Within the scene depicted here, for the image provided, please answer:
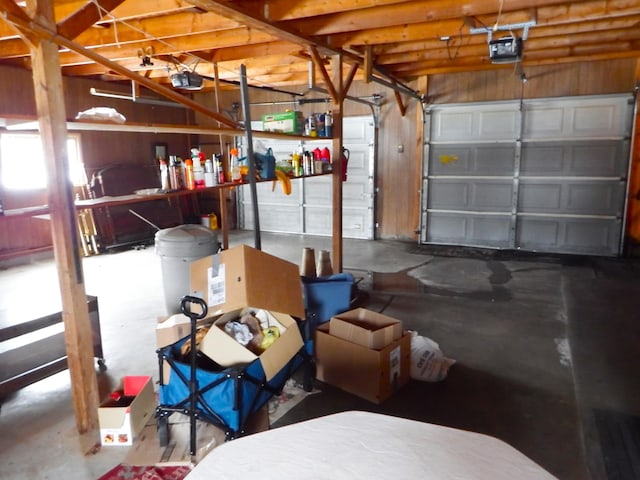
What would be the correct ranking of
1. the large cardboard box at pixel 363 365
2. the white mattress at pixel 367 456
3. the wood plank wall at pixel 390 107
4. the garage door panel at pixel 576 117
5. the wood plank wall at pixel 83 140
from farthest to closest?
the wood plank wall at pixel 83 140 → the wood plank wall at pixel 390 107 → the garage door panel at pixel 576 117 → the large cardboard box at pixel 363 365 → the white mattress at pixel 367 456

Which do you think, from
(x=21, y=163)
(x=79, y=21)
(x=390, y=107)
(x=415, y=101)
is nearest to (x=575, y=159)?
(x=415, y=101)

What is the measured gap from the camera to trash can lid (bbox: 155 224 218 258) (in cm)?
356

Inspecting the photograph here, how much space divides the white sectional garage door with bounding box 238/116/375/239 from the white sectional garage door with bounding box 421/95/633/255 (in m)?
1.09

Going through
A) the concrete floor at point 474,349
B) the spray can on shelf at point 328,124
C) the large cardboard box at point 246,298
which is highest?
the spray can on shelf at point 328,124

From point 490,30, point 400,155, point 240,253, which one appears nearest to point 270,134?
point 240,253

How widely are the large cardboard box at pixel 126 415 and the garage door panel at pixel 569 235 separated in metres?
6.04

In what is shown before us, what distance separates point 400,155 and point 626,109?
125 inches

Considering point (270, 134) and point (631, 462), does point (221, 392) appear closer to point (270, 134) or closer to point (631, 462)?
point (631, 462)

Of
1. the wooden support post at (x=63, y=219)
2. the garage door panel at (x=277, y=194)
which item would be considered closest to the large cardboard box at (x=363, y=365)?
the wooden support post at (x=63, y=219)

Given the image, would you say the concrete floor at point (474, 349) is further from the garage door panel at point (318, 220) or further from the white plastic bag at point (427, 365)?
the garage door panel at point (318, 220)

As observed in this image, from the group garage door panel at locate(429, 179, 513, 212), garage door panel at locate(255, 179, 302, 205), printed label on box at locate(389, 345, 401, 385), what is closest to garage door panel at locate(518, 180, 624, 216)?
garage door panel at locate(429, 179, 513, 212)

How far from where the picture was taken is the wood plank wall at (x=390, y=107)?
20.8 feet

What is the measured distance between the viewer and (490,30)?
374 centimetres

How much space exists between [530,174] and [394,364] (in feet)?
16.7
